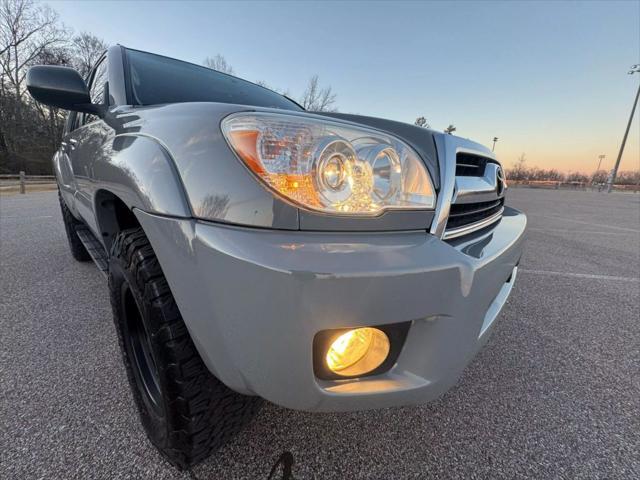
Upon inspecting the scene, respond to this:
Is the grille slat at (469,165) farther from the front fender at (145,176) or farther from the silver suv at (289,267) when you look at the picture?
the front fender at (145,176)

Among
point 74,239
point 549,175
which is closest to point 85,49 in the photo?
point 74,239

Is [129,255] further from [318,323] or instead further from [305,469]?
[305,469]

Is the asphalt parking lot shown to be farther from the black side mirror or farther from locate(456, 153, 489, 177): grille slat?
→ the black side mirror

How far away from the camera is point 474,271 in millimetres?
816

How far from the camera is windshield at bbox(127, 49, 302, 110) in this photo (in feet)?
4.94

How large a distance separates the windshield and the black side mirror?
22cm

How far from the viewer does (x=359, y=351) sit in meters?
0.84

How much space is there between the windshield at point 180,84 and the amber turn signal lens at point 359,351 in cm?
135

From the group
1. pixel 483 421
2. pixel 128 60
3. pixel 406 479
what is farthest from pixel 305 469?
pixel 128 60

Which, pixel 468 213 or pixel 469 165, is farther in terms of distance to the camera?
pixel 469 165

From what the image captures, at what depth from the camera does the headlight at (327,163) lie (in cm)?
76

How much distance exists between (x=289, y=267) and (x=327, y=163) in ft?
0.97

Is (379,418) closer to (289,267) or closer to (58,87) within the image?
(289,267)

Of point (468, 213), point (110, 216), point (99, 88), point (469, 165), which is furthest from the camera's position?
point (99, 88)
